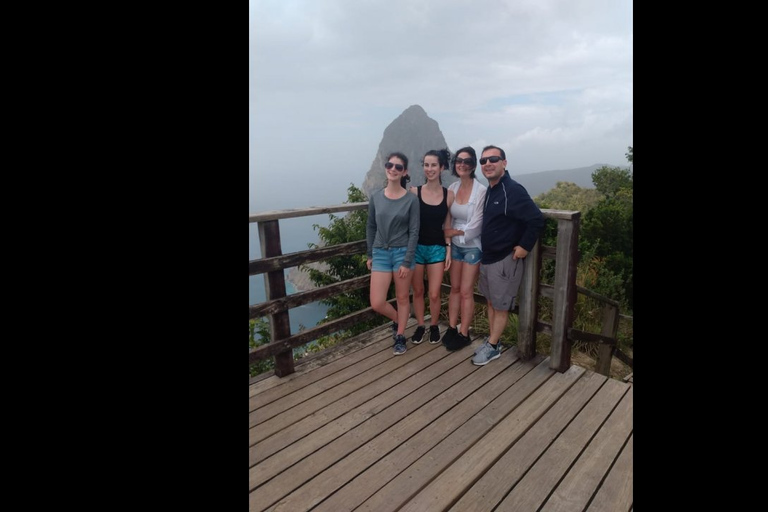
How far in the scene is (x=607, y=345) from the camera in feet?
12.6

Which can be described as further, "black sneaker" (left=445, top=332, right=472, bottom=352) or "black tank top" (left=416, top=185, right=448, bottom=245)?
"black sneaker" (left=445, top=332, right=472, bottom=352)

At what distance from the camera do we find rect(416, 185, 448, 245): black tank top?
3.43 m

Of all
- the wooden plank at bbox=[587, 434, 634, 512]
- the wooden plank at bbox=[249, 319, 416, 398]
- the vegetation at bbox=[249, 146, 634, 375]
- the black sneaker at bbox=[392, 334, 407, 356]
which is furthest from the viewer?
the vegetation at bbox=[249, 146, 634, 375]

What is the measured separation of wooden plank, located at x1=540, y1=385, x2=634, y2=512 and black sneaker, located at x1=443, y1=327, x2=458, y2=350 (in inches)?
52.4

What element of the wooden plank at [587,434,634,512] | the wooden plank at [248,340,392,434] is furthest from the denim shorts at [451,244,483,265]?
the wooden plank at [587,434,634,512]

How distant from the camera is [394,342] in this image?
3.88 m

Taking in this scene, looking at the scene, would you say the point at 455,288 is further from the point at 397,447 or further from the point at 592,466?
the point at 592,466

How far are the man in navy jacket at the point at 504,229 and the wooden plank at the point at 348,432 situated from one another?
72 cm

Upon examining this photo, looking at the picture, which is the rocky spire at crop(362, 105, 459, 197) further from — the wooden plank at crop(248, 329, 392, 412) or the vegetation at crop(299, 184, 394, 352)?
the wooden plank at crop(248, 329, 392, 412)
